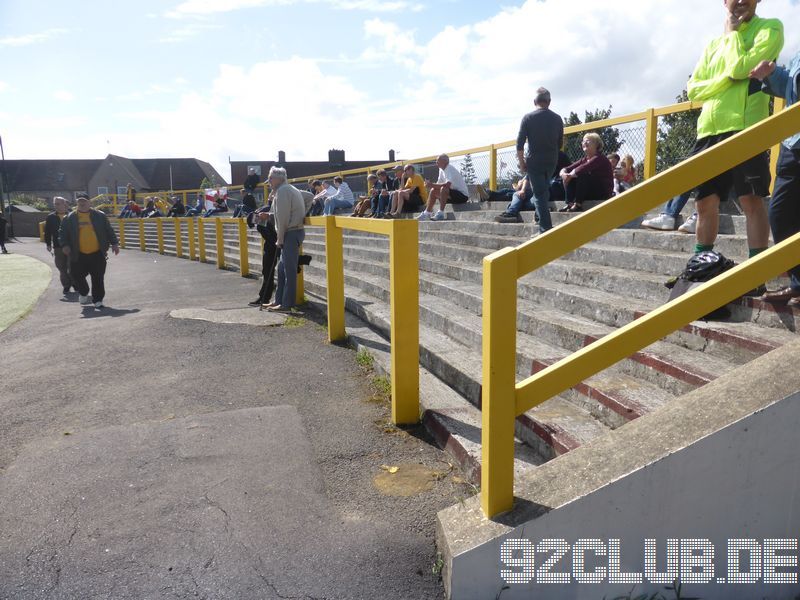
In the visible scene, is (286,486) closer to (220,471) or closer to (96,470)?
(220,471)

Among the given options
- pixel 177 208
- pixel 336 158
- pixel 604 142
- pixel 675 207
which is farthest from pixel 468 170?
pixel 336 158

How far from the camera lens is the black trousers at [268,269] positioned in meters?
8.54

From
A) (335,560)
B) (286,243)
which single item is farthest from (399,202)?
(335,560)

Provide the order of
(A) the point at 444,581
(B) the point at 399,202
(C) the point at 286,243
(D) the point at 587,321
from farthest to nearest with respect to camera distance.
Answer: (B) the point at 399,202 < (C) the point at 286,243 < (D) the point at 587,321 < (A) the point at 444,581

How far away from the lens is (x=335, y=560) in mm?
2533

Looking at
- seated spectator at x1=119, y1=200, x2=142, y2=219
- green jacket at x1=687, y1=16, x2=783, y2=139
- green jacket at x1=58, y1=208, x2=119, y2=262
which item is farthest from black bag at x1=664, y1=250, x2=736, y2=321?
seated spectator at x1=119, y1=200, x2=142, y2=219

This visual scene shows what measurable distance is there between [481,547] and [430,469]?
1156mm

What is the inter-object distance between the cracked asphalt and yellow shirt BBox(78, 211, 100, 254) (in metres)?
3.95

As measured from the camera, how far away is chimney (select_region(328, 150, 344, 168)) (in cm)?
5692

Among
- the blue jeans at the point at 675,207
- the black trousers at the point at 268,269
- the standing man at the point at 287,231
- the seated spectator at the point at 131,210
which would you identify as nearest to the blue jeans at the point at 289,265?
the standing man at the point at 287,231

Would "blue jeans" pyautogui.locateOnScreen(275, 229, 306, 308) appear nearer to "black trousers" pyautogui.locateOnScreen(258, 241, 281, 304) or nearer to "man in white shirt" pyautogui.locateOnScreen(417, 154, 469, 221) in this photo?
"black trousers" pyautogui.locateOnScreen(258, 241, 281, 304)

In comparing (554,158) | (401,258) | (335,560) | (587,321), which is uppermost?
(554,158)

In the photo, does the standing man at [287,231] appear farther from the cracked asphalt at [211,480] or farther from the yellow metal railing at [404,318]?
the yellow metal railing at [404,318]

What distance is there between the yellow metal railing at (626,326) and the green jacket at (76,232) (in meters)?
8.88
